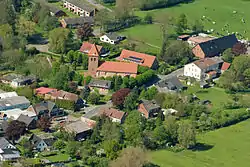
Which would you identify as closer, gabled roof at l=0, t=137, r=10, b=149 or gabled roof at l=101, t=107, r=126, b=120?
gabled roof at l=0, t=137, r=10, b=149

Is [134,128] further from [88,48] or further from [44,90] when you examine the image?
[88,48]

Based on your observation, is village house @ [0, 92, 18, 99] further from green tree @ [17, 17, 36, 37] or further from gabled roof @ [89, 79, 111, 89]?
green tree @ [17, 17, 36, 37]

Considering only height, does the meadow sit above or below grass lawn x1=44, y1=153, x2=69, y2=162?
above

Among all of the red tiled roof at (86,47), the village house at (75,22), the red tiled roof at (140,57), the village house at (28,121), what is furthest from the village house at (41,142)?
the village house at (75,22)

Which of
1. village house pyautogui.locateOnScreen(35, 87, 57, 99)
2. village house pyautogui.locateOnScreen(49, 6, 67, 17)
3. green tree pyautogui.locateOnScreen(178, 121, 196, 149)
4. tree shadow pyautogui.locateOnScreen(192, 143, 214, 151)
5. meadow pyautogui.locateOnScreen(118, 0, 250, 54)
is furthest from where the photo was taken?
village house pyautogui.locateOnScreen(49, 6, 67, 17)

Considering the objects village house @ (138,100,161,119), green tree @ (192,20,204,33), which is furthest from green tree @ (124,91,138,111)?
green tree @ (192,20,204,33)

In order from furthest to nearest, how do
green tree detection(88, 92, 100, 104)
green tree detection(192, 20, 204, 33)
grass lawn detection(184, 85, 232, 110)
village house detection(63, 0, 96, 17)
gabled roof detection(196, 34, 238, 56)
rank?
village house detection(63, 0, 96, 17) → green tree detection(192, 20, 204, 33) → gabled roof detection(196, 34, 238, 56) → grass lawn detection(184, 85, 232, 110) → green tree detection(88, 92, 100, 104)

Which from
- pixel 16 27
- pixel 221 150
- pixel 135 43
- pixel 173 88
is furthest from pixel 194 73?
A: pixel 16 27
